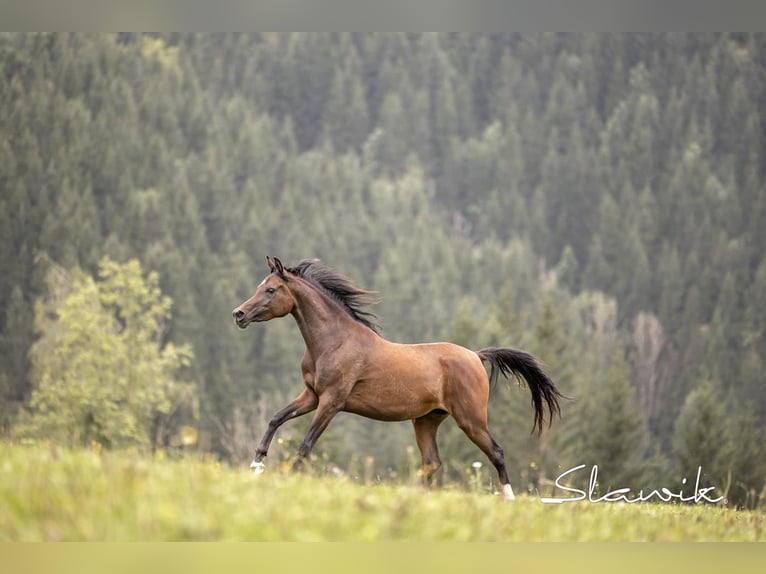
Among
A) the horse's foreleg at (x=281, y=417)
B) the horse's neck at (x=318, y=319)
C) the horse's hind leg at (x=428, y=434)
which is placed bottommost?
the horse's hind leg at (x=428, y=434)

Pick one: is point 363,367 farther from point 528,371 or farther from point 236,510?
point 236,510

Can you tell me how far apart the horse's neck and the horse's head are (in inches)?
5.1

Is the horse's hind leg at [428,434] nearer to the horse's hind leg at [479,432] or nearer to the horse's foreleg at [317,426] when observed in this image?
the horse's hind leg at [479,432]

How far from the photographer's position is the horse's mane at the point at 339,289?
13.7m

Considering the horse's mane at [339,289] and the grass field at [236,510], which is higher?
the horse's mane at [339,289]

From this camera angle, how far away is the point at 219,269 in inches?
4756

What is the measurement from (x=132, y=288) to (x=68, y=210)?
66575 millimetres

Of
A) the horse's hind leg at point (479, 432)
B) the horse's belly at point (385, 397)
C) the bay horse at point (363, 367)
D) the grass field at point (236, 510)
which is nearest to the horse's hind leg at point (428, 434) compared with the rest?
the bay horse at point (363, 367)

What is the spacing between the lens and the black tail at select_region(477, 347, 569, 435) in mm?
14406

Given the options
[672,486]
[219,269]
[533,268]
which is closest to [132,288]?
[672,486]

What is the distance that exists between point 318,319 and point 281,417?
128 centimetres

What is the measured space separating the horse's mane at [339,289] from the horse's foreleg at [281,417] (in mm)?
1092

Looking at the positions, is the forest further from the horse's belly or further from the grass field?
the grass field

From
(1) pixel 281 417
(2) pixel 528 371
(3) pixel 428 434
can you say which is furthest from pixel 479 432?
(1) pixel 281 417
